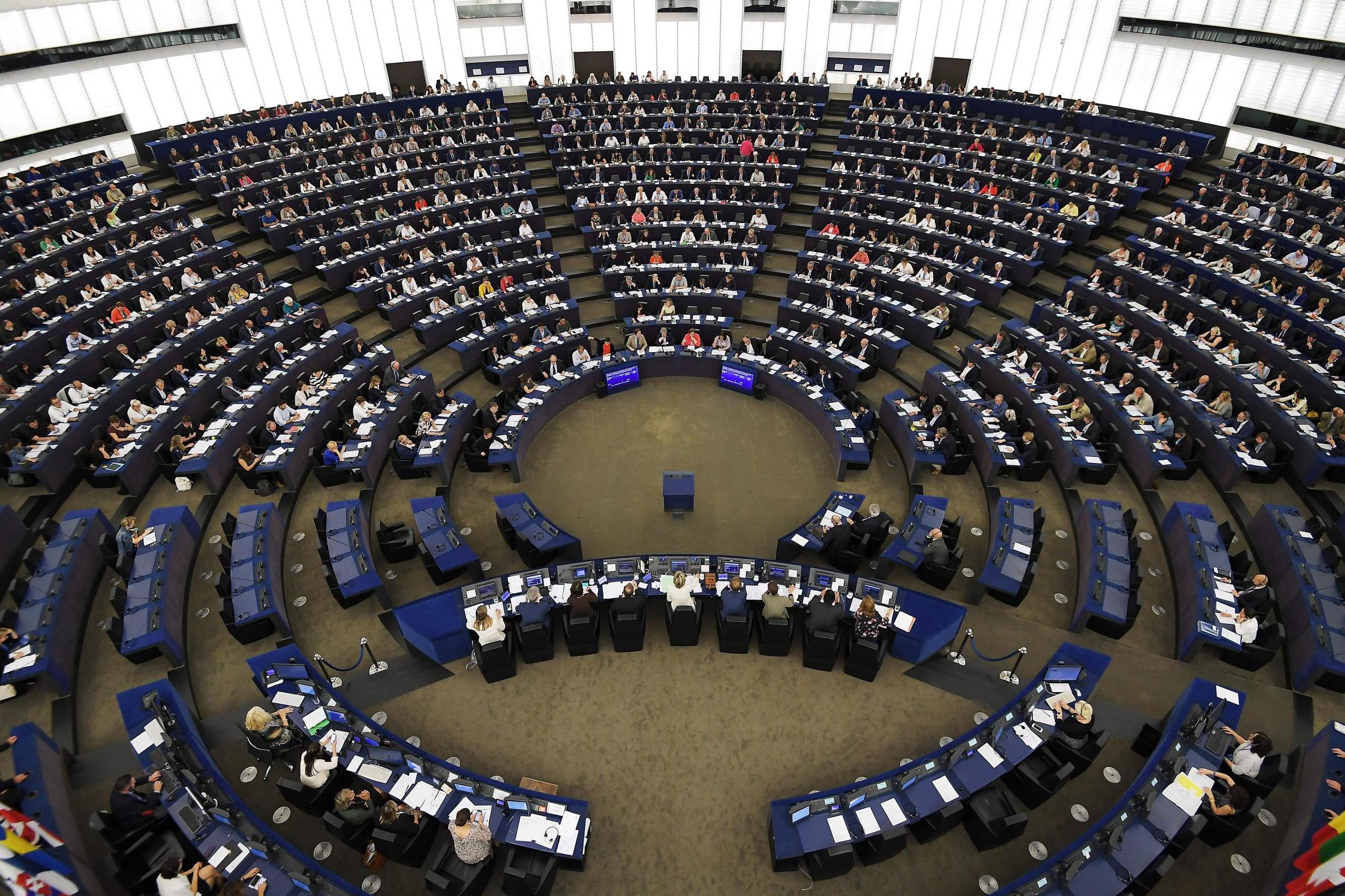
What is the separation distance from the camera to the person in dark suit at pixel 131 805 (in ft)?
27.5

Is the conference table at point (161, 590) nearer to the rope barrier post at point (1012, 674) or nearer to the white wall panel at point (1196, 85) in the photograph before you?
the rope barrier post at point (1012, 674)

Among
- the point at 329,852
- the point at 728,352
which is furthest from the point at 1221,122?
the point at 329,852

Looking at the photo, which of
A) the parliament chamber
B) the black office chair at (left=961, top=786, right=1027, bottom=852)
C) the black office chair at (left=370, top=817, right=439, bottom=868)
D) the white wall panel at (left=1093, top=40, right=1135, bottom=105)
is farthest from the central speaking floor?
the white wall panel at (left=1093, top=40, right=1135, bottom=105)

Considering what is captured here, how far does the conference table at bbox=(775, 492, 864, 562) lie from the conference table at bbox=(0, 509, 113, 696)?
39.4ft

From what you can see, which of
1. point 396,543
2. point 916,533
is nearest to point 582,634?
point 396,543

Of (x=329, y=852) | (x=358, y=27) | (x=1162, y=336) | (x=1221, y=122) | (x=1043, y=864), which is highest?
(x=358, y=27)

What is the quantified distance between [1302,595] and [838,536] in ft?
23.4

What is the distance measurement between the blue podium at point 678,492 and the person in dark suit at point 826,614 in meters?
4.25

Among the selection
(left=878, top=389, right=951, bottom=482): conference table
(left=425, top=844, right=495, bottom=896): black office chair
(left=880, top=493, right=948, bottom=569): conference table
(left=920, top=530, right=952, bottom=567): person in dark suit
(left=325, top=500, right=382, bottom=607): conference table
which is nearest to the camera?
(left=425, top=844, right=495, bottom=896): black office chair

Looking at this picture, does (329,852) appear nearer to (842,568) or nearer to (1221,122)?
(842,568)

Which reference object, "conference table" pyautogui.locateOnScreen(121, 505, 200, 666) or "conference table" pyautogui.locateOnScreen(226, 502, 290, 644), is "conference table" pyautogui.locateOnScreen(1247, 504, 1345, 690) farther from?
"conference table" pyautogui.locateOnScreen(121, 505, 200, 666)

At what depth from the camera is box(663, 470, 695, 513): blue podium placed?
14.6m

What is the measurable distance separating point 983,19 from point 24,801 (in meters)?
39.8

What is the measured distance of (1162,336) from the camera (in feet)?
56.7
